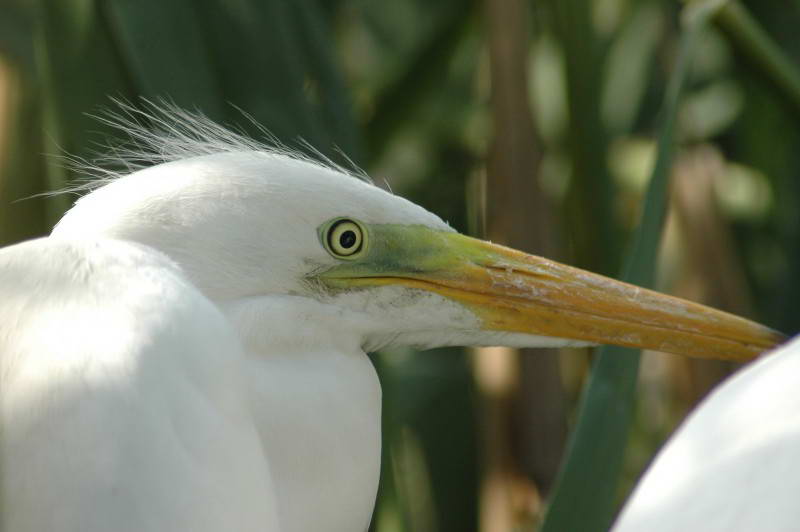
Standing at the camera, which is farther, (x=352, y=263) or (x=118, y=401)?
(x=352, y=263)

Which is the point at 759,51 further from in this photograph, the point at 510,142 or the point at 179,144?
the point at 179,144

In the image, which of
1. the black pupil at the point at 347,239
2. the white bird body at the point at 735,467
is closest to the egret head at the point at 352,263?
the black pupil at the point at 347,239

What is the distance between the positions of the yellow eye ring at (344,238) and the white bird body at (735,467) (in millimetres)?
385

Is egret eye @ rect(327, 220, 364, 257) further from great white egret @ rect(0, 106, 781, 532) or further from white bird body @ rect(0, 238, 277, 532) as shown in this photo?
white bird body @ rect(0, 238, 277, 532)

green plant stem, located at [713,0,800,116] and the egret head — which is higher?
green plant stem, located at [713,0,800,116]

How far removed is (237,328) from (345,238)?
5.7 inches

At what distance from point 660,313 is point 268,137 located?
19.6 inches

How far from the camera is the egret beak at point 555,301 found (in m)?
1.10

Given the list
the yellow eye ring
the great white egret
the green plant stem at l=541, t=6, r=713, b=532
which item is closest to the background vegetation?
the green plant stem at l=541, t=6, r=713, b=532

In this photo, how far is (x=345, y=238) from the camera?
1061 millimetres

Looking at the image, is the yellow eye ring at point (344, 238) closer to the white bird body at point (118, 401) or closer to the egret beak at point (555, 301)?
the egret beak at point (555, 301)

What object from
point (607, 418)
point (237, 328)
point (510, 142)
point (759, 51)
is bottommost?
point (607, 418)

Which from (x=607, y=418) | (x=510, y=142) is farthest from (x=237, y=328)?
(x=510, y=142)

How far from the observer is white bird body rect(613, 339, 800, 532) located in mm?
730
